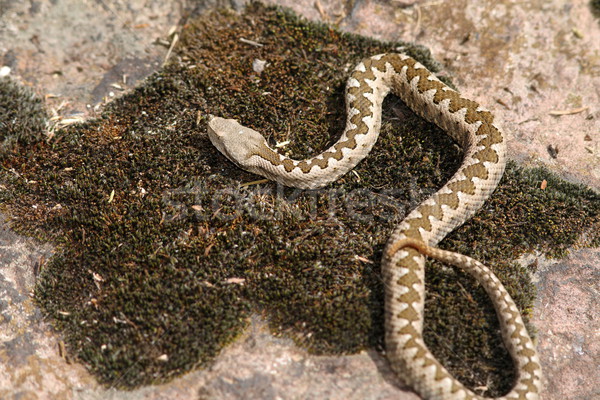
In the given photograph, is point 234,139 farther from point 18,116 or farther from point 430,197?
point 18,116

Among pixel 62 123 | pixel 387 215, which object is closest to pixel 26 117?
pixel 62 123

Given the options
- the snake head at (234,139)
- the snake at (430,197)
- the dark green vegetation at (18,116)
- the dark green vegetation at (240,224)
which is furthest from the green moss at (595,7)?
the dark green vegetation at (18,116)

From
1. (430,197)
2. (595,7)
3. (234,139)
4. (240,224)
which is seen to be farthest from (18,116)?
(595,7)

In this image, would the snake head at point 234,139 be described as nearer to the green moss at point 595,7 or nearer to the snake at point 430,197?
the snake at point 430,197

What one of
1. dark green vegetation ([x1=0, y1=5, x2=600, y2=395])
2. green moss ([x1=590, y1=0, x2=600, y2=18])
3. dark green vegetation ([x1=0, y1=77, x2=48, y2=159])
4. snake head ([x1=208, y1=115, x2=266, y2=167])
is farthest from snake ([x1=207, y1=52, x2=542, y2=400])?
green moss ([x1=590, y1=0, x2=600, y2=18])

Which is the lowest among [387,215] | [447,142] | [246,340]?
[246,340]

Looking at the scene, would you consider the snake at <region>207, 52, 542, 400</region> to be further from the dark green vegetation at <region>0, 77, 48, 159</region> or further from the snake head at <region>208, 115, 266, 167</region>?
the dark green vegetation at <region>0, 77, 48, 159</region>

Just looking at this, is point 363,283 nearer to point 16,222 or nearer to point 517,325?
Result: point 517,325
